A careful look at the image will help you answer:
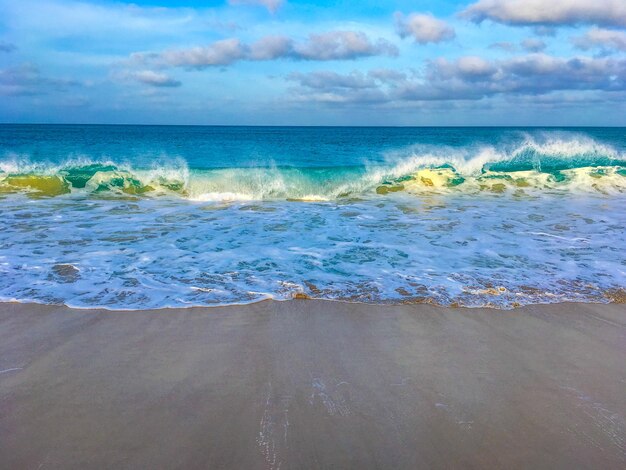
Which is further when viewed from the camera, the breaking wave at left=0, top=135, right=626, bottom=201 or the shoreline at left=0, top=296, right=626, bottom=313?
the breaking wave at left=0, top=135, right=626, bottom=201

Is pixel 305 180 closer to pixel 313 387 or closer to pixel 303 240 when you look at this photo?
pixel 303 240

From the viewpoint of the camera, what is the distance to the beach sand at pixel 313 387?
9.16 feet

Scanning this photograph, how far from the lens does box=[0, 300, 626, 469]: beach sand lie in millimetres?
2793

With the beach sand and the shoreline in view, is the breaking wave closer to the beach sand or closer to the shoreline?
the shoreline

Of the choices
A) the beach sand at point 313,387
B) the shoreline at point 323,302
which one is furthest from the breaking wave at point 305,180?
the beach sand at point 313,387

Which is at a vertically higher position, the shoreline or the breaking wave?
the breaking wave

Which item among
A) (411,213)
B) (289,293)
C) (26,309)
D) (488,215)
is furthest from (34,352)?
(488,215)

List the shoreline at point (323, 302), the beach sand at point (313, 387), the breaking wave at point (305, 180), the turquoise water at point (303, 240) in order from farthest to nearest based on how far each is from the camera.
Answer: the breaking wave at point (305, 180), the turquoise water at point (303, 240), the shoreline at point (323, 302), the beach sand at point (313, 387)

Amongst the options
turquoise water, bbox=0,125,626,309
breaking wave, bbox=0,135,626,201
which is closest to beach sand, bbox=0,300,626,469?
turquoise water, bbox=0,125,626,309

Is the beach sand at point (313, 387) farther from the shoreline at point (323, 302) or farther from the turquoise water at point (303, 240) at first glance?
the turquoise water at point (303, 240)

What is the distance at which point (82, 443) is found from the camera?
111 inches

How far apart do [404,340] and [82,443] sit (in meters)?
2.62

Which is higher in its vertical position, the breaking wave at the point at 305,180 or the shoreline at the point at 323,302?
the breaking wave at the point at 305,180

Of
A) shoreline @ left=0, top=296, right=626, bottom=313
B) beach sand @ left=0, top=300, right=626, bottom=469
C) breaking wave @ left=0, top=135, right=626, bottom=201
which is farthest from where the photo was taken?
breaking wave @ left=0, top=135, right=626, bottom=201
